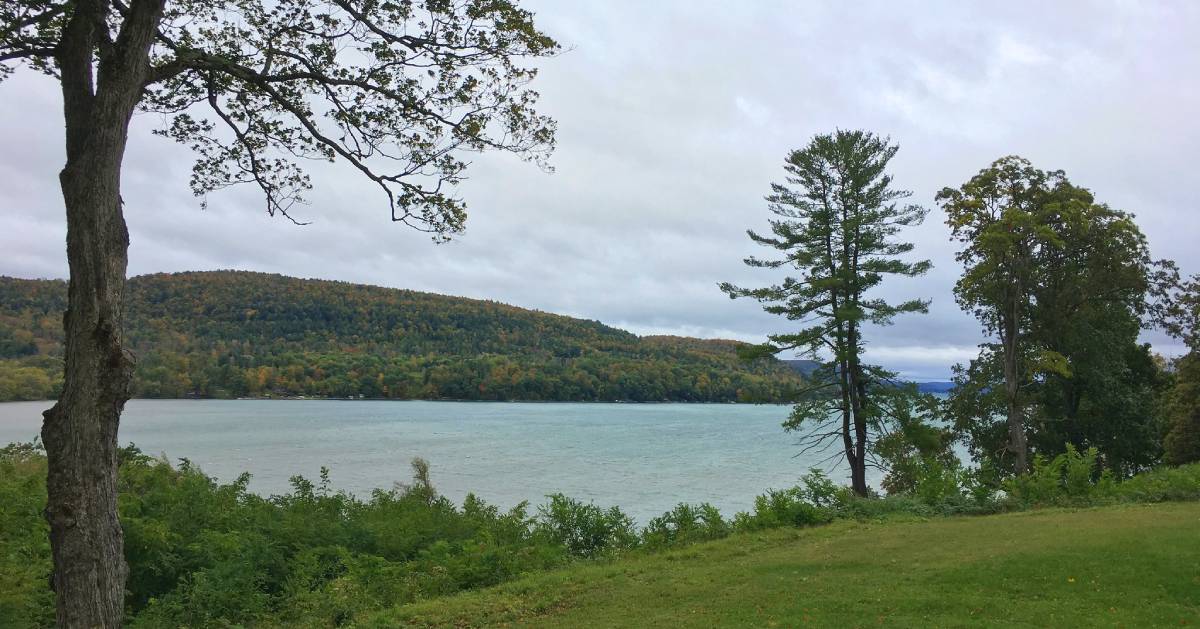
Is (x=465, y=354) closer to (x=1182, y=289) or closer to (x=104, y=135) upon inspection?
(x=1182, y=289)

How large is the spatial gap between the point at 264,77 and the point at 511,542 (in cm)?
860

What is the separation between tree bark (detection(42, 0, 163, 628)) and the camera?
18.3ft

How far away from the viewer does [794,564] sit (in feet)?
31.1

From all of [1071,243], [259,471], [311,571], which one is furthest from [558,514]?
[259,471]

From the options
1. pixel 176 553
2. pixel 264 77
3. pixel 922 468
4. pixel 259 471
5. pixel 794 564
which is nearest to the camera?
pixel 264 77

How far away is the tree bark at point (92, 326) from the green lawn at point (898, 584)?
292cm

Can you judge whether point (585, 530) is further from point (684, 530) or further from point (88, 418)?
point (88, 418)

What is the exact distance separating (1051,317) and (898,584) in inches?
728

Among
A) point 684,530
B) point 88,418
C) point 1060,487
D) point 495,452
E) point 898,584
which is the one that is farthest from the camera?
point 495,452

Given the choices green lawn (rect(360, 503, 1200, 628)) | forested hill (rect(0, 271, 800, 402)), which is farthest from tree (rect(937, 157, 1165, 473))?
forested hill (rect(0, 271, 800, 402))

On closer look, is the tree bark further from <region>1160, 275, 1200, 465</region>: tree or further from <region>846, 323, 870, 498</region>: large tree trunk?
<region>1160, 275, 1200, 465</region>: tree

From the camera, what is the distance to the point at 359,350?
12406 centimetres

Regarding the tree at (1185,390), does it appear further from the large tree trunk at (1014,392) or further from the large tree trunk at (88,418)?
the large tree trunk at (88,418)

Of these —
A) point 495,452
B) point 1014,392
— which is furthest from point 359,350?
point 1014,392
